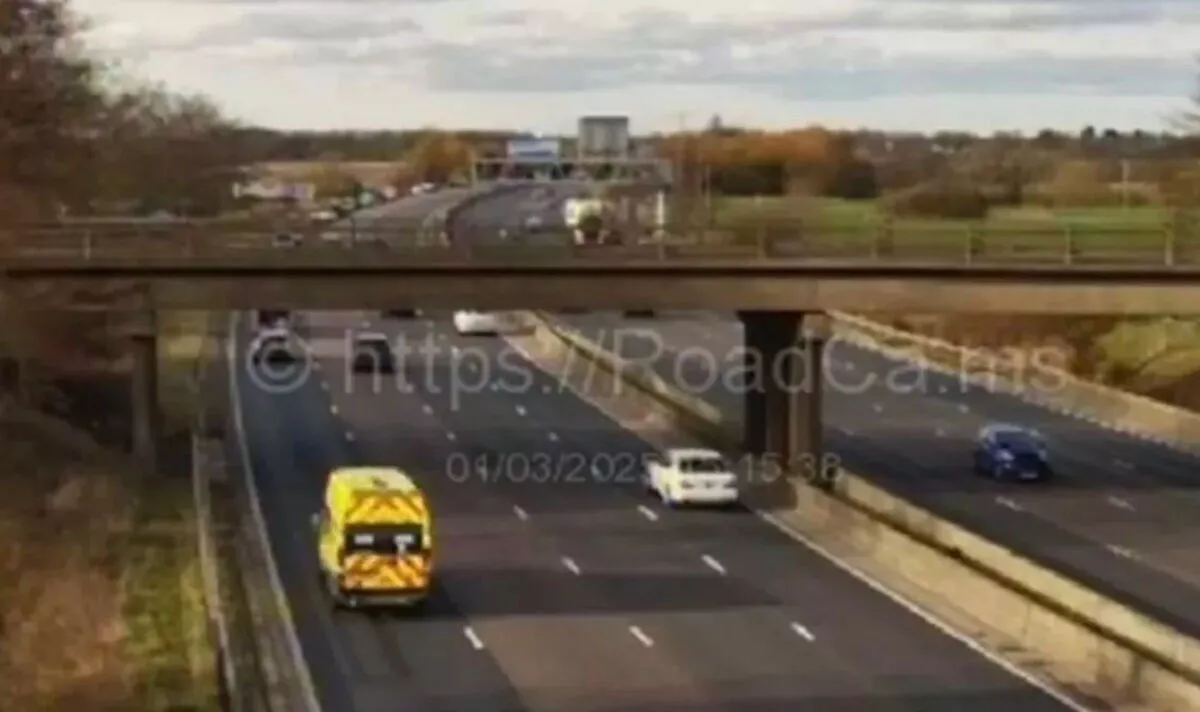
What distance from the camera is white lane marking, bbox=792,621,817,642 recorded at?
123 ft

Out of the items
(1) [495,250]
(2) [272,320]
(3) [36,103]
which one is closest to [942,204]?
(2) [272,320]

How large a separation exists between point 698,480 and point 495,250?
25.5ft

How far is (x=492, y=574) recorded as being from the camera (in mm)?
43938

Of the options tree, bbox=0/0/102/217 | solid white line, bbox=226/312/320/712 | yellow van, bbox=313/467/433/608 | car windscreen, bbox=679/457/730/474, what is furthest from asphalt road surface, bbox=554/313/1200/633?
tree, bbox=0/0/102/217

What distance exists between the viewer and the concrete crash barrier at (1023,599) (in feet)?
106

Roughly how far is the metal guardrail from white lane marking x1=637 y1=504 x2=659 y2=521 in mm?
6134

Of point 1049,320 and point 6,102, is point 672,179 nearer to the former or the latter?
point 1049,320

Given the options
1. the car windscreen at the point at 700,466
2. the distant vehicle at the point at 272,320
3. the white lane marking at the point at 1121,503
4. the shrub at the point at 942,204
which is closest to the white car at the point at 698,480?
the car windscreen at the point at 700,466

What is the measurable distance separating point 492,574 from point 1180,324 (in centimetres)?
5756

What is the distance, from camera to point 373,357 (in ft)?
288

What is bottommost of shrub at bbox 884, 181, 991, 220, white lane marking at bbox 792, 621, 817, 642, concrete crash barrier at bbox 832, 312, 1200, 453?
concrete crash barrier at bbox 832, 312, 1200, 453

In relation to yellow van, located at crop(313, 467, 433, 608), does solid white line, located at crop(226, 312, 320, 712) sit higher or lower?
lower

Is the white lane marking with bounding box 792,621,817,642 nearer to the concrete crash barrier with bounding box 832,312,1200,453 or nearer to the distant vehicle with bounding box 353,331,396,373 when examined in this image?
the concrete crash barrier with bounding box 832,312,1200,453

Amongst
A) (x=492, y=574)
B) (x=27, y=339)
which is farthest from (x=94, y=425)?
(x=492, y=574)
